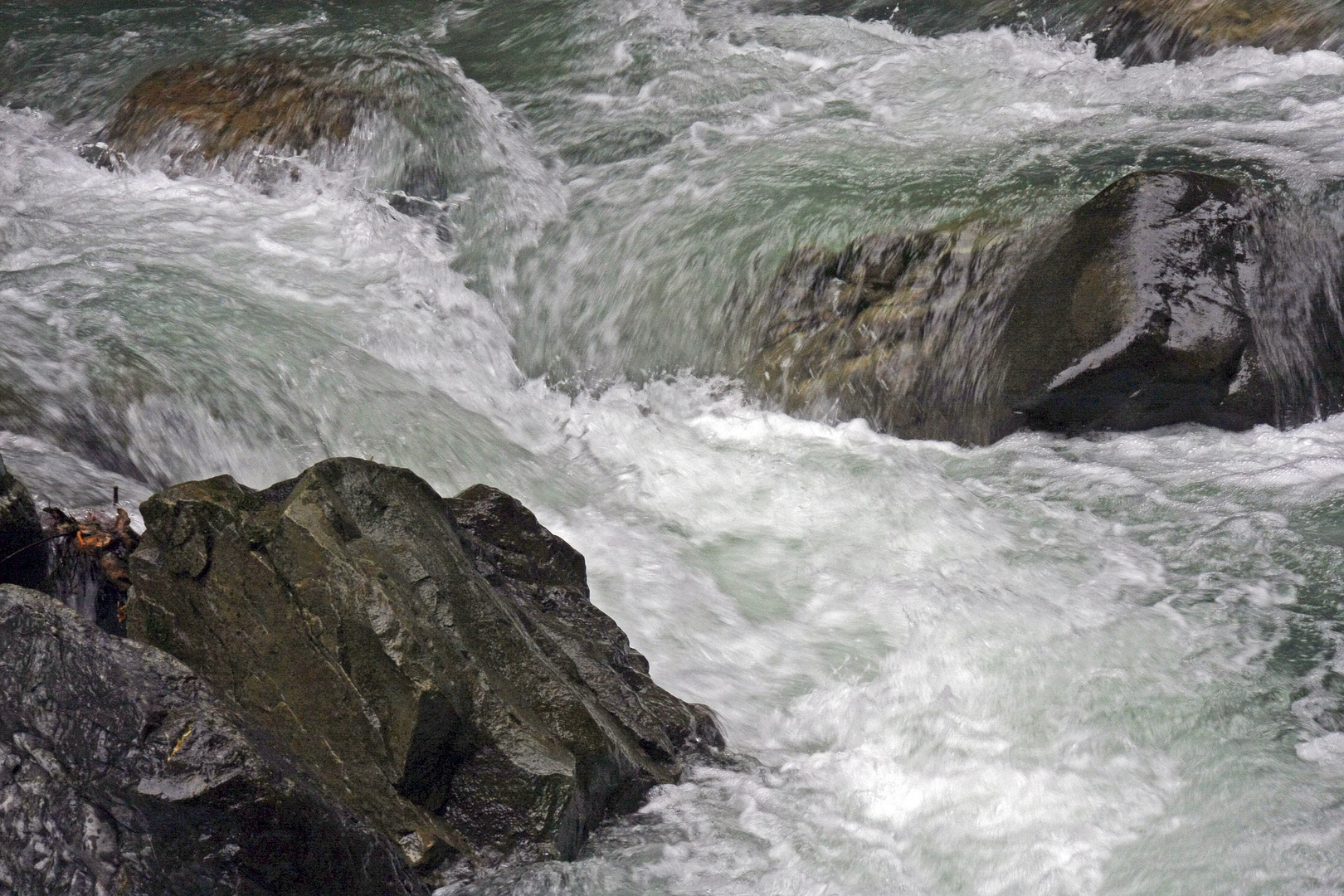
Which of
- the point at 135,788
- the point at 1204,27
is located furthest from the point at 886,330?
the point at 135,788

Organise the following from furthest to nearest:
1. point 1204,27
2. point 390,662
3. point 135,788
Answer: point 1204,27 → point 390,662 → point 135,788

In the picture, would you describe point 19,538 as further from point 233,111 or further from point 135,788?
point 233,111

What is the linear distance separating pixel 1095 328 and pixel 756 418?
5.37ft

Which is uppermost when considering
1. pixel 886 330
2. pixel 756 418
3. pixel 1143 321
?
pixel 1143 321

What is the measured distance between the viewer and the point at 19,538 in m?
3.23

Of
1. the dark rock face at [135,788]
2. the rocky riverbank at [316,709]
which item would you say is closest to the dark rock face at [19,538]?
the rocky riverbank at [316,709]

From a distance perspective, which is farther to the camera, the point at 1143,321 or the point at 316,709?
the point at 1143,321

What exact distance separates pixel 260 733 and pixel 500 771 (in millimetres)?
598

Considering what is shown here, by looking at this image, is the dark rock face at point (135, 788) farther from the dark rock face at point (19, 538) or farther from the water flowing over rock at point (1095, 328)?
the water flowing over rock at point (1095, 328)

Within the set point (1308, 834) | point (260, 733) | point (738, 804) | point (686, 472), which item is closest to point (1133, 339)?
point (686, 472)

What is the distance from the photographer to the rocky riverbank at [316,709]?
2.27m

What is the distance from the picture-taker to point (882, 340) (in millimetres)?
5887

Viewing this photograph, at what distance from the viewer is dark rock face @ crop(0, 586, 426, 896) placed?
2.20m

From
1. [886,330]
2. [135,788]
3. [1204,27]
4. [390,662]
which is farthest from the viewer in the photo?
[1204,27]
